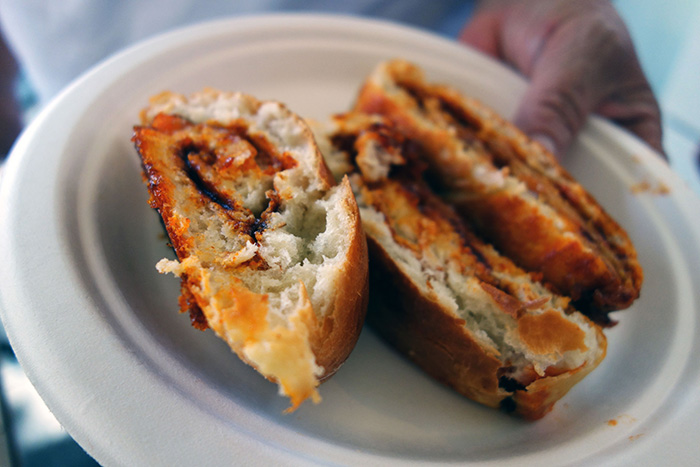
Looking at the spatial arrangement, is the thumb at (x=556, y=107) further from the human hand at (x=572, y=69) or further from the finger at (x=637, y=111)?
Result: the finger at (x=637, y=111)

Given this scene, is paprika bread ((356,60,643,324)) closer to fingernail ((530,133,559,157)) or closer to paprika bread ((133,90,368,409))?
fingernail ((530,133,559,157))

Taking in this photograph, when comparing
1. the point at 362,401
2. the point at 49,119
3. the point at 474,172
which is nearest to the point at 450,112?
the point at 474,172

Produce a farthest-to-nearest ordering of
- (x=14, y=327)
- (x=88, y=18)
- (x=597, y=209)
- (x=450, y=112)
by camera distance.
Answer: (x=88, y=18) → (x=450, y=112) → (x=597, y=209) → (x=14, y=327)

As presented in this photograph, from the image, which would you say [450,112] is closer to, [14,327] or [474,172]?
[474,172]

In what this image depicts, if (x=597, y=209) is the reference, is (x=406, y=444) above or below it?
below

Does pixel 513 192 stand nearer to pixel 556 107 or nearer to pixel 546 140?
pixel 546 140

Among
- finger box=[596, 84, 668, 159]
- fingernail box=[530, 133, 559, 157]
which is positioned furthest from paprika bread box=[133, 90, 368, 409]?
finger box=[596, 84, 668, 159]

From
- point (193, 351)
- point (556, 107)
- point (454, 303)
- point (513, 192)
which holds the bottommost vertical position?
point (193, 351)

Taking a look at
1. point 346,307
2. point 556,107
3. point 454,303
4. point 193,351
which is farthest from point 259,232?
point 556,107
